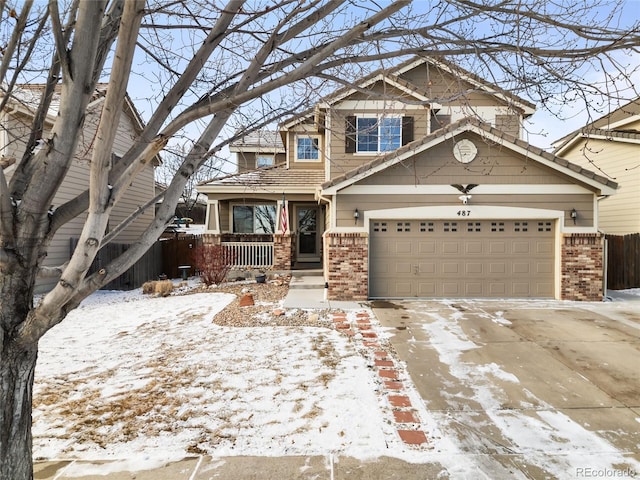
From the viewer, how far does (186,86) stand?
2469mm

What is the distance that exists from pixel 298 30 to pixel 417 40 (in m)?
0.97

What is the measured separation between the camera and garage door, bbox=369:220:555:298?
9.83 m

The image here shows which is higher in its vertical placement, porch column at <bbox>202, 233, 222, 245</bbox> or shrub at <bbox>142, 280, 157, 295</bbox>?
porch column at <bbox>202, 233, 222, 245</bbox>

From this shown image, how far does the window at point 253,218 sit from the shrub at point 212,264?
1.87m

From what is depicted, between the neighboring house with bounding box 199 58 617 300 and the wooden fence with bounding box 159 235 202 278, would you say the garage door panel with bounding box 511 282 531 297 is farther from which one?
the wooden fence with bounding box 159 235 202 278

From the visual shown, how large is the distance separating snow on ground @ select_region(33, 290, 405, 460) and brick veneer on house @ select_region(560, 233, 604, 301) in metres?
6.67

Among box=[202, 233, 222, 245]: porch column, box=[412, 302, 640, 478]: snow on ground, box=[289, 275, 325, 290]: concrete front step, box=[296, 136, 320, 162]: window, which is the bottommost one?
box=[412, 302, 640, 478]: snow on ground

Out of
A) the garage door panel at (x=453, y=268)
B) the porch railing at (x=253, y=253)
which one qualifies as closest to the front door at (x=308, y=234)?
the porch railing at (x=253, y=253)

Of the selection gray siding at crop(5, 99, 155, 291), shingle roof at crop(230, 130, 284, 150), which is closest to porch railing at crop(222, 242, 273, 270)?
gray siding at crop(5, 99, 155, 291)

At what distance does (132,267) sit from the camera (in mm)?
12875

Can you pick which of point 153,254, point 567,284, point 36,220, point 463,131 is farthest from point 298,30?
point 153,254

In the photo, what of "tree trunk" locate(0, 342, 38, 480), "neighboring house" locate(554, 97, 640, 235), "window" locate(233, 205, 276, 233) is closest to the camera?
"tree trunk" locate(0, 342, 38, 480)

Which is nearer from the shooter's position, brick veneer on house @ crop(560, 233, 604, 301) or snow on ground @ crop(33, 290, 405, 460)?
snow on ground @ crop(33, 290, 405, 460)

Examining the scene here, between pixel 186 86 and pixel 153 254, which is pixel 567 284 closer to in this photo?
pixel 186 86
